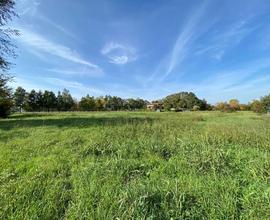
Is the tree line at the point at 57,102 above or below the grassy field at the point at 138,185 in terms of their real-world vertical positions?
above

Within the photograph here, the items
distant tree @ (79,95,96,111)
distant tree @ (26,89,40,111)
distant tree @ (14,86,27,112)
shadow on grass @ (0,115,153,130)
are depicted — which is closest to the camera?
shadow on grass @ (0,115,153,130)

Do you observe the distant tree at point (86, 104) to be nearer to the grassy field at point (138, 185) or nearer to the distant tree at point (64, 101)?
the distant tree at point (64, 101)

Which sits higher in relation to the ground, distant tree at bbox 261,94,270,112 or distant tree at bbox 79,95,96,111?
distant tree at bbox 79,95,96,111

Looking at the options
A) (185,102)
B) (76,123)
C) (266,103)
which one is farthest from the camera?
(185,102)

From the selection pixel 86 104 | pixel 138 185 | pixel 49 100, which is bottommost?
pixel 138 185

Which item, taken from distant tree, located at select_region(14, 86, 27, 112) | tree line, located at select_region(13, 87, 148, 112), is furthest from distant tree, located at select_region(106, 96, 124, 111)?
distant tree, located at select_region(14, 86, 27, 112)

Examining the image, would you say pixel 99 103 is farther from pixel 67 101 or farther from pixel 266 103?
pixel 266 103

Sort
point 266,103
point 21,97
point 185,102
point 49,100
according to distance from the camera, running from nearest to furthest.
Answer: point 266,103, point 21,97, point 49,100, point 185,102

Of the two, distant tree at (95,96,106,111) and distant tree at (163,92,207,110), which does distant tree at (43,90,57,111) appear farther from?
distant tree at (163,92,207,110)

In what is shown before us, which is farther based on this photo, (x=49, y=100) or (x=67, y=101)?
(x=67, y=101)

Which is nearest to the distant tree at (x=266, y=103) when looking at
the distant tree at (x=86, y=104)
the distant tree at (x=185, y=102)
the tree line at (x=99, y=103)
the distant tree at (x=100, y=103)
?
the tree line at (x=99, y=103)

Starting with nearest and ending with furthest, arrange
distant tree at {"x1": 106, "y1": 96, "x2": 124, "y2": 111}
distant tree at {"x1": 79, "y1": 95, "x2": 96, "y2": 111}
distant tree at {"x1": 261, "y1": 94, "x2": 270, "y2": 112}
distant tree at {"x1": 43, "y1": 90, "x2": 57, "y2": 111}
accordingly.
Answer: distant tree at {"x1": 261, "y1": 94, "x2": 270, "y2": 112} < distant tree at {"x1": 43, "y1": 90, "x2": 57, "y2": 111} < distant tree at {"x1": 79, "y1": 95, "x2": 96, "y2": 111} < distant tree at {"x1": 106, "y1": 96, "x2": 124, "y2": 111}

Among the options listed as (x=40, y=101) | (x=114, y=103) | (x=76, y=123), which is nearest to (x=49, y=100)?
(x=40, y=101)

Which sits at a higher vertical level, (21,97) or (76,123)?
(21,97)
